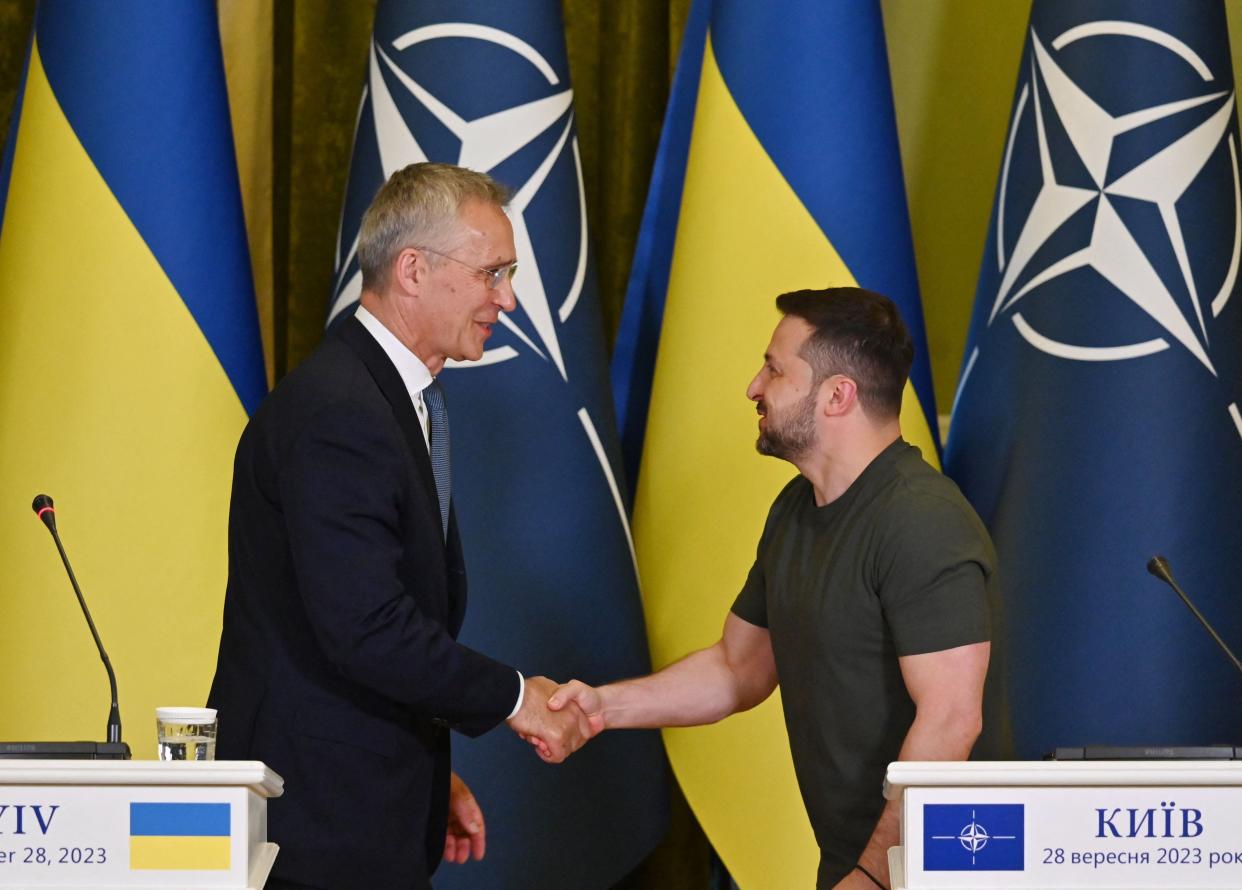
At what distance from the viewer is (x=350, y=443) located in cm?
207

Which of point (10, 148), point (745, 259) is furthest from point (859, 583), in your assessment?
point (10, 148)

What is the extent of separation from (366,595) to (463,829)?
645 mm

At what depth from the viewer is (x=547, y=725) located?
92.4 inches

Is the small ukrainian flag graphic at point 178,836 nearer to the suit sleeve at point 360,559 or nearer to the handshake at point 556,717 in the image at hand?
the suit sleeve at point 360,559

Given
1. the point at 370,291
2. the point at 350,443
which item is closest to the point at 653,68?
the point at 370,291

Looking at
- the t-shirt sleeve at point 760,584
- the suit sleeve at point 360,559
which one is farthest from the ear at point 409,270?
the t-shirt sleeve at point 760,584

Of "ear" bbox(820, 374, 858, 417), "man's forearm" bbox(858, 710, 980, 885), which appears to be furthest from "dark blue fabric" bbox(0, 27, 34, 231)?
"man's forearm" bbox(858, 710, 980, 885)

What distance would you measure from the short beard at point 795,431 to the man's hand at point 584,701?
19.4 inches

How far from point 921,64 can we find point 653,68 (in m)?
0.68

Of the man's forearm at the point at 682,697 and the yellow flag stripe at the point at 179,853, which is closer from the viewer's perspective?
the yellow flag stripe at the point at 179,853

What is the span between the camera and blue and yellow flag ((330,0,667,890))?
3.05 meters

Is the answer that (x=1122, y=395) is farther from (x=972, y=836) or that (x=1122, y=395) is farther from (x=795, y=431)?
(x=972, y=836)

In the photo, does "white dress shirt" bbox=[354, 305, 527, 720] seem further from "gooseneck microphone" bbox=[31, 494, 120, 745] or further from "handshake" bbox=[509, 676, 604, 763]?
"gooseneck microphone" bbox=[31, 494, 120, 745]

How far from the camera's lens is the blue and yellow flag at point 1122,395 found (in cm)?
293
